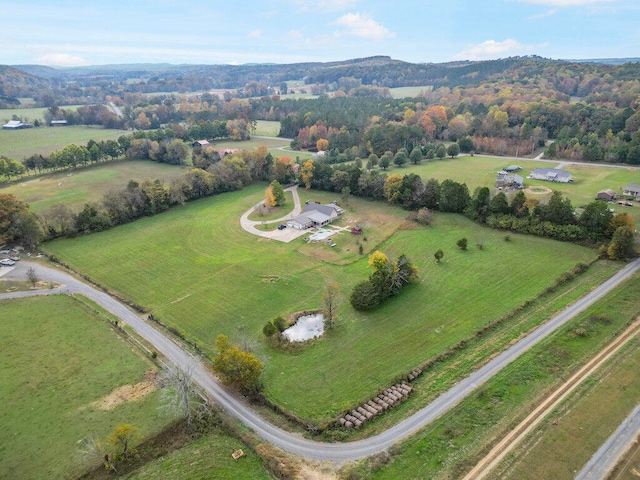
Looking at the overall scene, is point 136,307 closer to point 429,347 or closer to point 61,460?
point 61,460

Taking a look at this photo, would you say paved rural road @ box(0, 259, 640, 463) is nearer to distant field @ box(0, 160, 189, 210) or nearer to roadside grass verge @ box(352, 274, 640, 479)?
roadside grass verge @ box(352, 274, 640, 479)

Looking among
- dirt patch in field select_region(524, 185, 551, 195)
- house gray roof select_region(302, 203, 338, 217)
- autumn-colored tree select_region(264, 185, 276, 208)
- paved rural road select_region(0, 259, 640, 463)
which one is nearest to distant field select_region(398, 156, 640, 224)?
dirt patch in field select_region(524, 185, 551, 195)

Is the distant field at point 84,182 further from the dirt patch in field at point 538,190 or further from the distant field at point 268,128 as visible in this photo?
the dirt patch in field at point 538,190

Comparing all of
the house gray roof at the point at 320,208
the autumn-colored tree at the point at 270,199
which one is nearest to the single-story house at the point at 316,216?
the house gray roof at the point at 320,208

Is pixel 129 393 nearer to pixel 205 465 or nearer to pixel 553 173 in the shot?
pixel 205 465

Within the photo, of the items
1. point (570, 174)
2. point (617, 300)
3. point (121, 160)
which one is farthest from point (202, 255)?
point (570, 174)

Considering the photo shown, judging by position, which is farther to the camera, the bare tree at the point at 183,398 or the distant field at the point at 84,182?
the distant field at the point at 84,182

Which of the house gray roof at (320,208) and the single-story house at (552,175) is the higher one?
the single-story house at (552,175)
